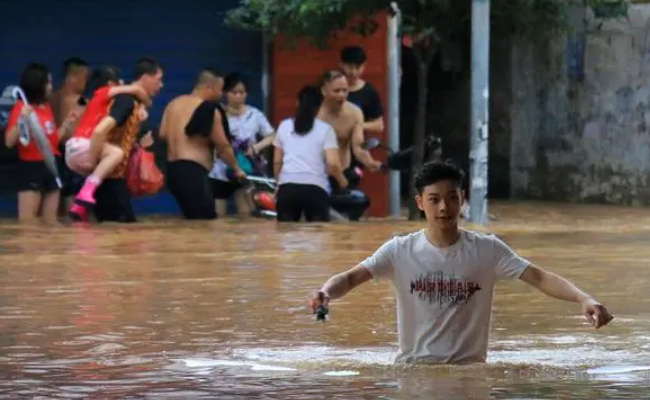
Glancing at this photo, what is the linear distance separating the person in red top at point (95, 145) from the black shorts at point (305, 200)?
1.53 metres

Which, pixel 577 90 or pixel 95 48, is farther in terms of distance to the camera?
pixel 577 90

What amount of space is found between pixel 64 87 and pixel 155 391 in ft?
37.2

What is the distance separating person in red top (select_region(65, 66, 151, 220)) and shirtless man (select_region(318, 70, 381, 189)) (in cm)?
171

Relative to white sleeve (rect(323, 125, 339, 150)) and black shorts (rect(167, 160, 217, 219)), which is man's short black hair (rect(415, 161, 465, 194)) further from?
black shorts (rect(167, 160, 217, 219))

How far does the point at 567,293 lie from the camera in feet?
24.1

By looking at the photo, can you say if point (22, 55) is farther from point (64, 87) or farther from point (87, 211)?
point (87, 211)

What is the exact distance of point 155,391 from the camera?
294 inches

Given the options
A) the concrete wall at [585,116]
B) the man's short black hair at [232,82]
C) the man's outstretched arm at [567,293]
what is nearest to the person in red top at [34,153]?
the man's short black hair at [232,82]

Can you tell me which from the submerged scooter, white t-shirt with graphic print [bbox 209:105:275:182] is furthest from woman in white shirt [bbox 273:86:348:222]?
white t-shirt with graphic print [bbox 209:105:275:182]

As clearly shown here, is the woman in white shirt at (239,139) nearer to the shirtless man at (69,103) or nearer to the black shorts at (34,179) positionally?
the shirtless man at (69,103)

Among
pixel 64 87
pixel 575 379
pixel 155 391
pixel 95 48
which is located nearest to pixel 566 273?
pixel 575 379

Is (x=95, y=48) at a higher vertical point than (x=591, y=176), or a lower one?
higher

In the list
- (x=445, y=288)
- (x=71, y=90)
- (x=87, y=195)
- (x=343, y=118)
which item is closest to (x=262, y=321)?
(x=445, y=288)

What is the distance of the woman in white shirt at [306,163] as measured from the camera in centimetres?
1631
